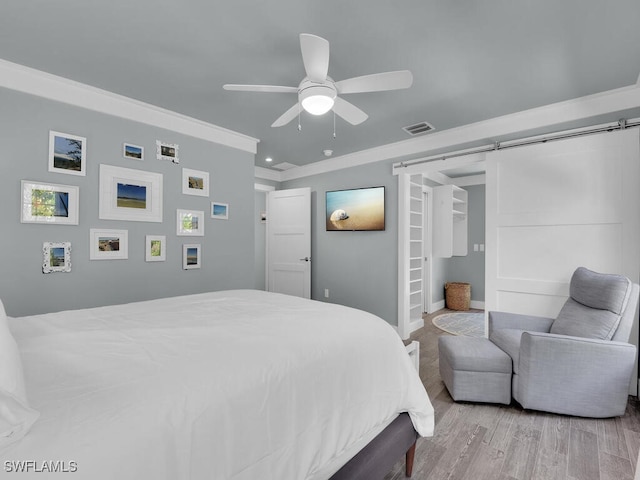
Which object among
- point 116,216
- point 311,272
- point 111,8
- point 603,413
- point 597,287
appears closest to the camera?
point 111,8

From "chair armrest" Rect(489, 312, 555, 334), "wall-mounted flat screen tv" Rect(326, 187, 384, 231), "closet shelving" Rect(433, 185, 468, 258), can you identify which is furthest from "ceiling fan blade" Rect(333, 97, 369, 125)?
"closet shelving" Rect(433, 185, 468, 258)

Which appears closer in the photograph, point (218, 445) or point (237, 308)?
point (218, 445)

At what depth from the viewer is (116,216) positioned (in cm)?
279

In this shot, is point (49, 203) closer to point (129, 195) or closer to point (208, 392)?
point (129, 195)

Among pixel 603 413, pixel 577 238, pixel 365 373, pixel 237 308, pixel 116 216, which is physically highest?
pixel 116 216

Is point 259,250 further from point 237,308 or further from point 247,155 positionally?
point 237,308

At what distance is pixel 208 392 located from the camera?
2.96 feet

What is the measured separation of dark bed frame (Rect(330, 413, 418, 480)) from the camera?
1.26 m

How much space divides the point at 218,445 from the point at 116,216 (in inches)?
102

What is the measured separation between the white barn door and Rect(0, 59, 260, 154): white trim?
3.03 meters

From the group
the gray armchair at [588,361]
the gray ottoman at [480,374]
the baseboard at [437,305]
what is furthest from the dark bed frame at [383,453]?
the baseboard at [437,305]

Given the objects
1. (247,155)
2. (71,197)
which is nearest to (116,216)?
(71,197)

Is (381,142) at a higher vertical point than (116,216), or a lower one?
higher

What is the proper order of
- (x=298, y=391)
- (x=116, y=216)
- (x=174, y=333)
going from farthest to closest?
A: 1. (x=116, y=216)
2. (x=174, y=333)
3. (x=298, y=391)
